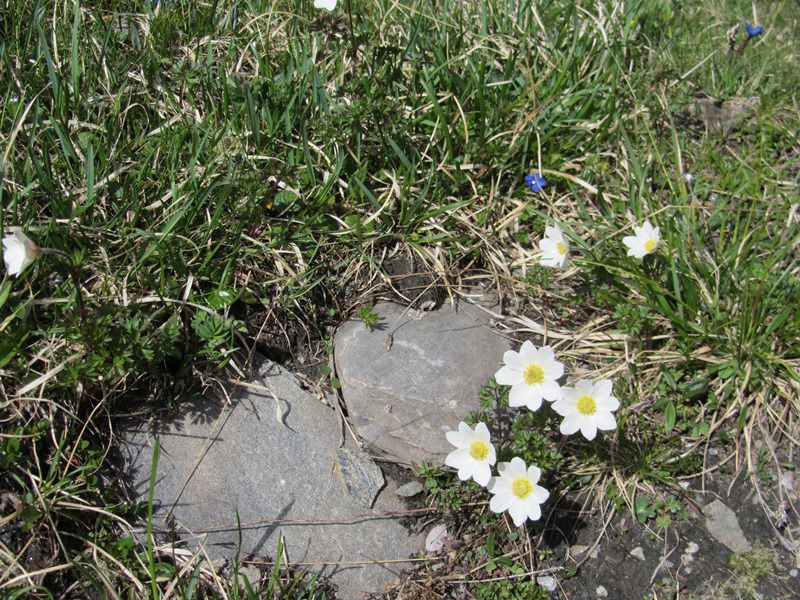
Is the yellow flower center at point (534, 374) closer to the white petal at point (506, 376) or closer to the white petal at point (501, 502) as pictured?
the white petal at point (506, 376)

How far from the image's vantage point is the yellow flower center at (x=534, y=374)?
2447 millimetres

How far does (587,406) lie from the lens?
2.44 meters

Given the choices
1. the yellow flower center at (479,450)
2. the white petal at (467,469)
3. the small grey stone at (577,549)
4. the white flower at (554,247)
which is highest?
the white flower at (554,247)

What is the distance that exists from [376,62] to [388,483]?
179 cm

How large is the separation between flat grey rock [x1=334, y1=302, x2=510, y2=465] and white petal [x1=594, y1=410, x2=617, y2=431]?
0.49 metres

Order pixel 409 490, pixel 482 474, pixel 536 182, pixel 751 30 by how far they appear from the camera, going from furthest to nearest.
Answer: pixel 751 30, pixel 536 182, pixel 409 490, pixel 482 474

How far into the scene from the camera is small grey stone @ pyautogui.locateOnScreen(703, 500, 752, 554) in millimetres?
2574

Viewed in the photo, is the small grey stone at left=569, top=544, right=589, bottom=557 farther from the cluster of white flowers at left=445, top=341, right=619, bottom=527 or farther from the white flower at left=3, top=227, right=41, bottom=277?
the white flower at left=3, top=227, right=41, bottom=277

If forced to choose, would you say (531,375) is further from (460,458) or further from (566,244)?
(566,244)

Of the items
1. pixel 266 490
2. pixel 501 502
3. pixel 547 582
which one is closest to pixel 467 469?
pixel 501 502

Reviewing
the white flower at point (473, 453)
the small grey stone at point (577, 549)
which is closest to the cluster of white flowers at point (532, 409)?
the white flower at point (473, 453)

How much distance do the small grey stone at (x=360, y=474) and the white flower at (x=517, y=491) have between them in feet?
1.59

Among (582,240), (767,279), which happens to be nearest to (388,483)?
(582,240)

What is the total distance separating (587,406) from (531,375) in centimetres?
20
